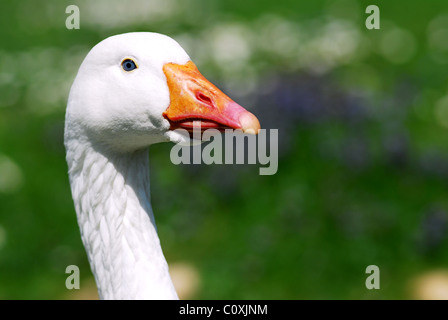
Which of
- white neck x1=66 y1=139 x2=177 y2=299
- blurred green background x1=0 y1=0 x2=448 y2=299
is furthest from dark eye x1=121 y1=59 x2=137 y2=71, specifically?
blurred green background x1=0 y1=0 x2=448 y2=299

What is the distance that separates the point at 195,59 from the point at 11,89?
2.94m

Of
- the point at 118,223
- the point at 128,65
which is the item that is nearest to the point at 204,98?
the point at 128,65

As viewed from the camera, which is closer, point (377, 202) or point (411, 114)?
point (377, 202)

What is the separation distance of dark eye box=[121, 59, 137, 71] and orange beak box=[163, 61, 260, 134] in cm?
16

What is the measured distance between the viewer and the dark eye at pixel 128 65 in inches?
115

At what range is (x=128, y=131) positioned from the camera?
2.96m

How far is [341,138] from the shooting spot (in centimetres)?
745

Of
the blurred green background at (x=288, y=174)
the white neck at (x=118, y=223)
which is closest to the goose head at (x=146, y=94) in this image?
the white neck at (x=118, y=223)

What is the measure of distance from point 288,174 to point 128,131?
4456mm

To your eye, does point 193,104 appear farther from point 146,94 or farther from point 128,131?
point 128,131

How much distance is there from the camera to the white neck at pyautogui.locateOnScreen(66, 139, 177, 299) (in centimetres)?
308

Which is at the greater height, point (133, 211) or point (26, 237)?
point (26, 237)

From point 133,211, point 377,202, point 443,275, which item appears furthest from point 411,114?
point 133,211

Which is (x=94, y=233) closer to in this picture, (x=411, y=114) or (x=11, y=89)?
(x=411, y=114)
